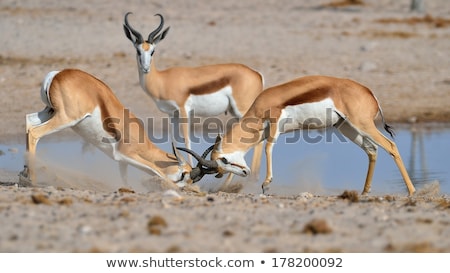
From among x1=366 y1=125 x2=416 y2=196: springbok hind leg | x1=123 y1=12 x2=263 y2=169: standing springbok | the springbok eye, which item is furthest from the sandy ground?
x1=123 y1=12 x2=263 y2=169: standing springbok

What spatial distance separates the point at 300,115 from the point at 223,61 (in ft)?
22.5

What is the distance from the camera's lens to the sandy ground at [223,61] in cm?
574

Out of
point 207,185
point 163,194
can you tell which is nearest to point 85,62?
point 207,185

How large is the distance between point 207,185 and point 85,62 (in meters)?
6.73

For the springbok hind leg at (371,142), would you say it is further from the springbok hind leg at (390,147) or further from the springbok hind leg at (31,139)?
the springbok hind leg at (31,139)

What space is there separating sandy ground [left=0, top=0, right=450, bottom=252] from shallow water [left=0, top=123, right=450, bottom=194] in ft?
1.50

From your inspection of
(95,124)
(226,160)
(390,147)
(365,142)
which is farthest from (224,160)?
(390,147)

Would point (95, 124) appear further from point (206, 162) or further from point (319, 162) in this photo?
point (319, 162)

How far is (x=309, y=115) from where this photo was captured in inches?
360

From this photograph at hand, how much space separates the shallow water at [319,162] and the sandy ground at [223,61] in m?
0.46

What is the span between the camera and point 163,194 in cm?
752

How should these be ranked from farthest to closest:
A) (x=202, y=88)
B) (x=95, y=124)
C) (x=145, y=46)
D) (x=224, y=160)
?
(x=202, y=88) < (x=145, y=46) < (x=224, y=160) < (x=95, y=124)

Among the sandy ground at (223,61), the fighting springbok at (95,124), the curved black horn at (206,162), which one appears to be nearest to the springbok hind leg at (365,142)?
the sandy ground at (223,61)

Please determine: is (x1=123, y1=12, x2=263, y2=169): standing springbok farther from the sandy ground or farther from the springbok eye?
the springbok eye
